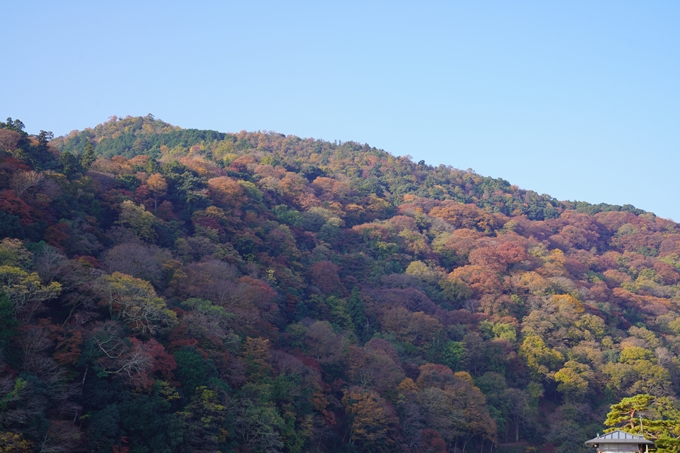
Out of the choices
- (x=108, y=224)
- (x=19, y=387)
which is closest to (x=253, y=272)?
(x=108, y=224)

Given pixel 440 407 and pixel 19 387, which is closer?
pixel 19 387

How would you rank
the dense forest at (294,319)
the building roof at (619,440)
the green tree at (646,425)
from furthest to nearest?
the dense forest at (294,319), the green tree at (646,425), the building roof at (619,440)

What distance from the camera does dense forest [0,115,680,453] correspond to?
85.8 ft

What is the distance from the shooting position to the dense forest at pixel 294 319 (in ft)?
85.8

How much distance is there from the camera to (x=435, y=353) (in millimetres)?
47312

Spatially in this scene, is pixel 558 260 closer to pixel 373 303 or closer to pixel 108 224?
pixel 373 303

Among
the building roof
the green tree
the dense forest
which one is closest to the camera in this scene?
the building roof

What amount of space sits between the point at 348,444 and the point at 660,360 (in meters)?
26.1

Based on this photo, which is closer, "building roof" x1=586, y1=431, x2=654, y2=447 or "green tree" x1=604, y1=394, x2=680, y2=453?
"building roof" x1=586, y1=431, x2=654, y2=447

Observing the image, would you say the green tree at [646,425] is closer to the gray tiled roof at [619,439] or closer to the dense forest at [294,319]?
the dense forest at [294,319]

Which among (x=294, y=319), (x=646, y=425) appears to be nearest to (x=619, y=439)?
(x=646, y=425)

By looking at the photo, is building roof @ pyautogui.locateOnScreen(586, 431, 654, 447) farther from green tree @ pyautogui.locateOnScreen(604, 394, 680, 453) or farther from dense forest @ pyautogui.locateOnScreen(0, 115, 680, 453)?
dense forest @ pyautogui.locateOnScreen(0, 115, 680, 453)

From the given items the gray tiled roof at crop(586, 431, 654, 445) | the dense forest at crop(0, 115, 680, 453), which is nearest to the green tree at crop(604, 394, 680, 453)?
the dense forest at crop(0, 115, 680, 453)

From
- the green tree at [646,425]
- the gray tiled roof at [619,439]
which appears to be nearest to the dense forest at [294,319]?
the green tree at [646,425]
